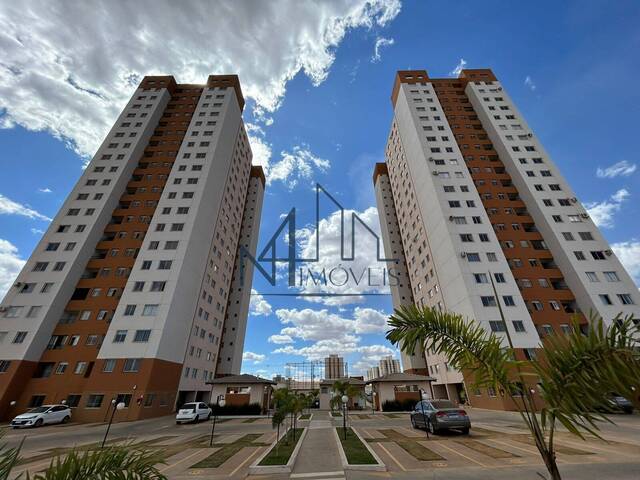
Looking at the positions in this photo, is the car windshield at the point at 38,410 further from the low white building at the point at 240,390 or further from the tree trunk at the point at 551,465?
the tree trunk at the point at 551,465

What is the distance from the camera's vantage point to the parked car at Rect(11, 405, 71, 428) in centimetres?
2112

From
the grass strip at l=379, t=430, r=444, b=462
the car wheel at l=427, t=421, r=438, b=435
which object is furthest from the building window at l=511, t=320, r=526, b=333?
the grass strip at l=379, t=430, r=444, b=462

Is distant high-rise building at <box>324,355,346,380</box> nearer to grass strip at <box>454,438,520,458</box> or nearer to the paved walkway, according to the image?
the paved walkway

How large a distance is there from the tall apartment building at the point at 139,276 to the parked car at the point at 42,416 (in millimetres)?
1350

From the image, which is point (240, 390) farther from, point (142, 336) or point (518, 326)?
point (518, 326)

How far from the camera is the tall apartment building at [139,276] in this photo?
2759 cm

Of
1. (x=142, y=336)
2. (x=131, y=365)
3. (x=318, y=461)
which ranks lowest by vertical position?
(x=318, y=461)

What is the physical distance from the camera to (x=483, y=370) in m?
4.82

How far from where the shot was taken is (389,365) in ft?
314

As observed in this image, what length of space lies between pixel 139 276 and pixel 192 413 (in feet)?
56.6

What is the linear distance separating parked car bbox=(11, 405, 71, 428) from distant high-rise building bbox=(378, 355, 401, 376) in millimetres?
86732

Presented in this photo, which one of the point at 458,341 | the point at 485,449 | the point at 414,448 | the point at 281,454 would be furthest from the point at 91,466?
A: the point at 485,449

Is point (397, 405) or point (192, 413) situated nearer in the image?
point (192, 413)

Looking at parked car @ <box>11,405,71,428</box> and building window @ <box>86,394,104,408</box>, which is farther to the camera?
building window @ <box>86,394,104,408</box>
